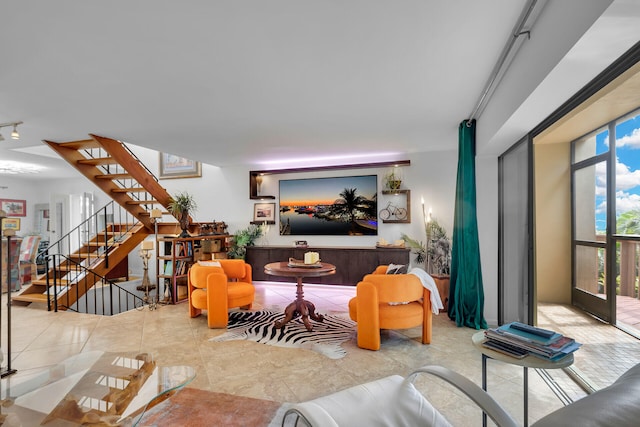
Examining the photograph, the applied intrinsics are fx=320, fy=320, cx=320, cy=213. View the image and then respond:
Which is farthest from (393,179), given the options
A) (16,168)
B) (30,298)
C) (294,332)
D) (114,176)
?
(16,168)

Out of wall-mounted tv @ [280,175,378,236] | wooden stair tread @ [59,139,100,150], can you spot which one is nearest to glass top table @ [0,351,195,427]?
wooden stair tread @ [59,139,100,150]

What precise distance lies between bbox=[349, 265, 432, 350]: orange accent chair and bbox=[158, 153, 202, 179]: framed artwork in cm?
565

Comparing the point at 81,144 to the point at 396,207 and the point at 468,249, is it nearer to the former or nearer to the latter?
the point at 396,207

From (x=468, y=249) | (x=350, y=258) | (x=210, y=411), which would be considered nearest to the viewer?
(x=210, y=411)

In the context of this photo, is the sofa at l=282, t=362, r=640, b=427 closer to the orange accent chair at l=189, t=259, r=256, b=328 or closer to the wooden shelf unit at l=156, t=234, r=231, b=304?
the orange accent chair at l=189, t=259, r=256, b=328

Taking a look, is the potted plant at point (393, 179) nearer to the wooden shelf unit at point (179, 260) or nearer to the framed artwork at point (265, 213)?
the framed artwork at point (265, 213)

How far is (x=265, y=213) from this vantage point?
23.0 feet

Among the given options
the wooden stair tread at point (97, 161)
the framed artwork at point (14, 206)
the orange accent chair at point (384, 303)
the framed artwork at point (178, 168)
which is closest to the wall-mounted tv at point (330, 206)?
the framed artwork at point (178, 168)

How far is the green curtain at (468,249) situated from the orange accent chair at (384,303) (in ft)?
3.26

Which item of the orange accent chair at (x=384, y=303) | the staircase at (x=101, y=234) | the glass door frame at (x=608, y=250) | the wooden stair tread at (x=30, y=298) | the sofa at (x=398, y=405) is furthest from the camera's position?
the wooden stair tread at (x=30, y=298)

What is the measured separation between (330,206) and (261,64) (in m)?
4.15

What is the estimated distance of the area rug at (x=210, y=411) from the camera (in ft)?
7.09

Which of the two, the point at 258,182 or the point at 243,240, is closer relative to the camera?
the point at 243,240

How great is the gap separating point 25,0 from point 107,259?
5229 millimetres
